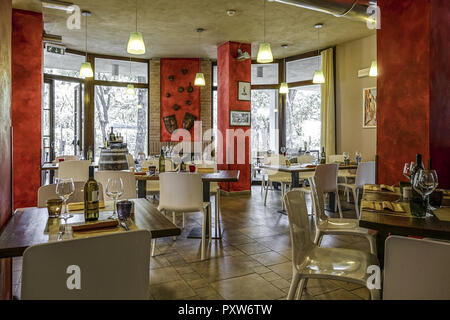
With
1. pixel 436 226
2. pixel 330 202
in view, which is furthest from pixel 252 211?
pixel 436 226

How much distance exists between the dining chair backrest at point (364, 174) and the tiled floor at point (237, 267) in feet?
3.89

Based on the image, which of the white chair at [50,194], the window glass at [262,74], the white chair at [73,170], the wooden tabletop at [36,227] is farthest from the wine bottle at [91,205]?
the window glass at [262,74]

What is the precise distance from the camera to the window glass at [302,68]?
7.77m

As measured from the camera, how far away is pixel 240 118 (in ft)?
23.3

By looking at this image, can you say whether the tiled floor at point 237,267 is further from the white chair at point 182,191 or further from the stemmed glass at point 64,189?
the stemmed glass at point 64,189

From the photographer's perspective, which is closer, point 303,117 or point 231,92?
point 231,92

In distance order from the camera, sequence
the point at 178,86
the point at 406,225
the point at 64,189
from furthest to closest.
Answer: the point at 178,86
the point at 64,189
the point at 406,225

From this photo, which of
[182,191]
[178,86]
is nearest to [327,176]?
[182,191]

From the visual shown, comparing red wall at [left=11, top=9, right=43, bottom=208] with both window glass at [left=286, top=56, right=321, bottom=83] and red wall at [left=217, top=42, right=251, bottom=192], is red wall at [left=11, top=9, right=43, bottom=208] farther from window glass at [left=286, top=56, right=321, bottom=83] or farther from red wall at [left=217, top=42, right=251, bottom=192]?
window glass at [left=286, top=56, right=321, bottom=83]

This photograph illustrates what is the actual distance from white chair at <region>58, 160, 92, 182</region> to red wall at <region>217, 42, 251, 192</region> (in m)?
3.10

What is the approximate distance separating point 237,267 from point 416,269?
205cm

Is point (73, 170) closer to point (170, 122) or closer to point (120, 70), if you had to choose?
point (170, 122)

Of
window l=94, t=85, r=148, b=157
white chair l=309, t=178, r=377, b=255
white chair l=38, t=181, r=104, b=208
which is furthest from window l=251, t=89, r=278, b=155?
white chair l=38, t=181, r=104, b=208

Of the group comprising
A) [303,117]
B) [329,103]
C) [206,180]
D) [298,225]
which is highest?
[329,103]
